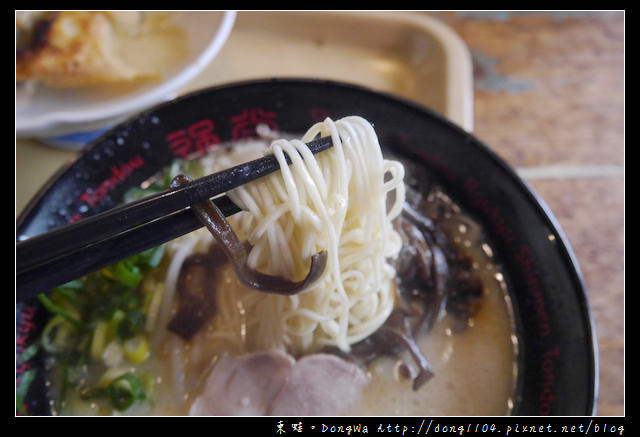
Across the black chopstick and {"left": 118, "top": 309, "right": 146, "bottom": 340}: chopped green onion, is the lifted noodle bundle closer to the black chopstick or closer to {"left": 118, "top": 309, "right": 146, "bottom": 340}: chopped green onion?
the black chopstick

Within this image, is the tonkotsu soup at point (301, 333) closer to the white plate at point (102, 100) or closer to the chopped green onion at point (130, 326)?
the chopped green onion at point (130, 326)

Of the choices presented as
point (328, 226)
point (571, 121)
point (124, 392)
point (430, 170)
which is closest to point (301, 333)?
point (328, 226)

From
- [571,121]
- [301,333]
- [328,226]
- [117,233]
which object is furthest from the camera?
[571,121]

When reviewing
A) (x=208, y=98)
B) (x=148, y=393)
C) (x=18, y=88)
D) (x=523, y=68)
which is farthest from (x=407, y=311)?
(x=18, y=88)

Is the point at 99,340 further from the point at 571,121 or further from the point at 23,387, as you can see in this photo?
the point at 571,121

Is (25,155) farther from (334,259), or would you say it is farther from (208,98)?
(334,259)

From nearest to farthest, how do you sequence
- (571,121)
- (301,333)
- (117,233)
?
(117,233) → (301,333) → (571,121)

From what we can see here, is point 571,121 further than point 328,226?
Yes

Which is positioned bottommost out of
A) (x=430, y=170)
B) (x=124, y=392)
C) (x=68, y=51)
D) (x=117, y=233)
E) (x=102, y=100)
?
(x=124, y=392)
